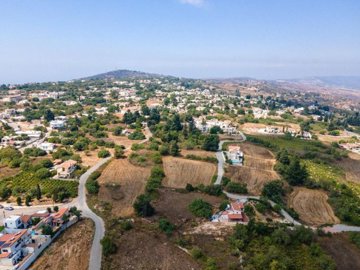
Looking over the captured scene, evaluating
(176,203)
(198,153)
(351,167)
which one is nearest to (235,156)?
(198,153)

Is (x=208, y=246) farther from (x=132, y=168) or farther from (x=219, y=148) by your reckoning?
(x=219, y=148)

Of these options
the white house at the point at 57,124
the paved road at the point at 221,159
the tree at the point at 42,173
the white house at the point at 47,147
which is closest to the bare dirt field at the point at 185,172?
the paved road at the point at 221,159

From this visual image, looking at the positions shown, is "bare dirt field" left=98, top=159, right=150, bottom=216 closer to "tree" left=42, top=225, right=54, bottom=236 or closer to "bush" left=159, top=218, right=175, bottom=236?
"bush" left=159, top=218, right=175, bottom=236

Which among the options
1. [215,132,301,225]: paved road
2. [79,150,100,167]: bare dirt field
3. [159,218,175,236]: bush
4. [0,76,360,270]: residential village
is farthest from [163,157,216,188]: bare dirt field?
[159,218,175,236]: bush

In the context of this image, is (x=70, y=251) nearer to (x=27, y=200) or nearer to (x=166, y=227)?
(x=166, y=227)

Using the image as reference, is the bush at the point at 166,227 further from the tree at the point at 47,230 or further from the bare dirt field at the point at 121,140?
the bare dirt field at the point at 121,140

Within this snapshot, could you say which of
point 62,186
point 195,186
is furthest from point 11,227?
point 195,186
